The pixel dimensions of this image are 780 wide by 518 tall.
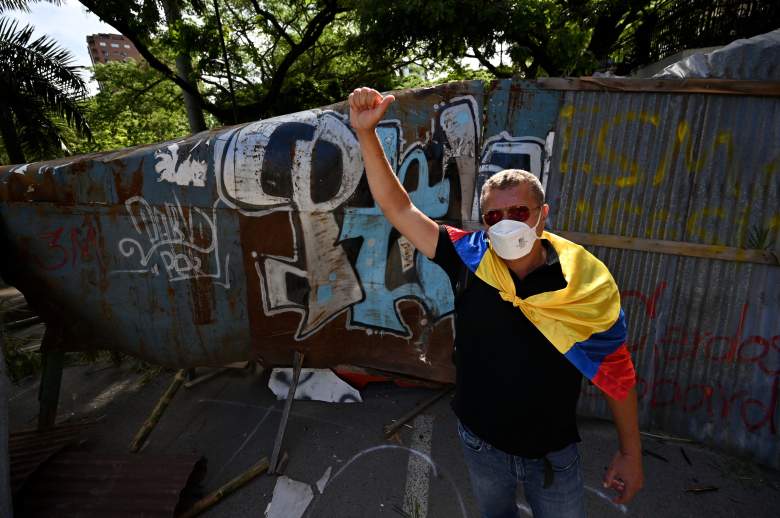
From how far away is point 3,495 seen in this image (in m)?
2.57

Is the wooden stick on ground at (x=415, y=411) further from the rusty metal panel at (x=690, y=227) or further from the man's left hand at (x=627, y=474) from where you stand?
the man's left hand at (x=627, y=474)

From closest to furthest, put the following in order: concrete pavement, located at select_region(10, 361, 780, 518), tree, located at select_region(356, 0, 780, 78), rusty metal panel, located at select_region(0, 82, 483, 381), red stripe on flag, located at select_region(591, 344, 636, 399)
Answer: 1. red stripe on flag, located at select_region(591, 344, 636, 399)
2. concrete pavement, located at select_region(10, 361, 780, 518)
3. rusty metal panel, located at select_region(0, 82, 483, 381)
4. tree, located at select_region(356, 0, 780, 78)

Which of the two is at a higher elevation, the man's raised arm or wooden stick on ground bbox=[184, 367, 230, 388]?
the man's raised arm

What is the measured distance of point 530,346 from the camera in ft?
5.53

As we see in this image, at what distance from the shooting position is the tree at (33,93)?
9.36 m

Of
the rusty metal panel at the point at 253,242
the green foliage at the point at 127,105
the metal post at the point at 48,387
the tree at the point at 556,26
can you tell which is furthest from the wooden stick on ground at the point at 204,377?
the green foliage at the point at 127,105

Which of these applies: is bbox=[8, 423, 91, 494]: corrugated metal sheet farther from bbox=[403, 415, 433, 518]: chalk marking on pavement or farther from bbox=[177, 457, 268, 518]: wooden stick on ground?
bbox=[403, 415, 433, 518]: chalk marking on pavement

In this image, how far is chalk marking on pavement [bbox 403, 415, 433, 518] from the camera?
2996 mm

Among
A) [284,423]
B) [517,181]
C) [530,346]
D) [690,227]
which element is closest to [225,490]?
[284,423]

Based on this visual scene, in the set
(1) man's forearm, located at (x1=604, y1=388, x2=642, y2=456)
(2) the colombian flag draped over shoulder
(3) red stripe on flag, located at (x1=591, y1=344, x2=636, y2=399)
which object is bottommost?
(1) man's forearm, located at (x1=604, y1=388, x2=642, y2=456)

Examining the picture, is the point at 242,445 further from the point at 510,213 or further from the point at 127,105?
the point at 127,105

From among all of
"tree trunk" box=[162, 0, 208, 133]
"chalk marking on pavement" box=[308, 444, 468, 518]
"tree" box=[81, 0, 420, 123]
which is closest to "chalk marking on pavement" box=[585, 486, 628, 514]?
"chalk marking on pavement" box=[308, 444, 468, 518]

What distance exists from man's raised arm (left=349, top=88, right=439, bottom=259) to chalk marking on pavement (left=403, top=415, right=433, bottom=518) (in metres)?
2.15

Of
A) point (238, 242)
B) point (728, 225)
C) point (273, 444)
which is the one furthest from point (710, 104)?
point (273, 444)
